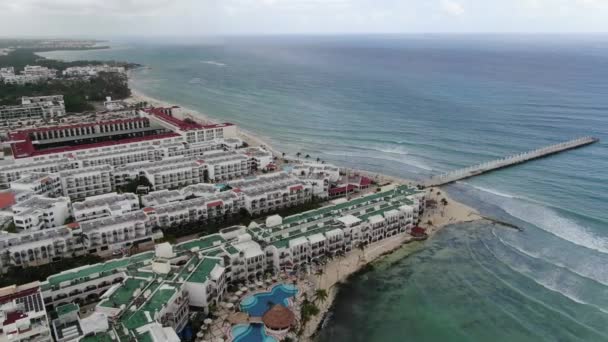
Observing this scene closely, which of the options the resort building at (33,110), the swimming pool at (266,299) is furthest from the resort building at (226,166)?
the resort building at (33,110)

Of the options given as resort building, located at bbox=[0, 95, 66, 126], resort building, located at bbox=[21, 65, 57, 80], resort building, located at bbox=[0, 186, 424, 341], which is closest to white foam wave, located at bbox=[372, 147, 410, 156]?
resort building, located at bbox=[0, 186, 424, 341]

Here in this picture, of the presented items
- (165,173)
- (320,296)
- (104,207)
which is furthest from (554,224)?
(104,207)

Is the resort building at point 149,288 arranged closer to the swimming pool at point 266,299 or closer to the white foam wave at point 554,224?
the swimming pool at point 266,299

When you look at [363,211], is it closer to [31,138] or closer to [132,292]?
[132,292]

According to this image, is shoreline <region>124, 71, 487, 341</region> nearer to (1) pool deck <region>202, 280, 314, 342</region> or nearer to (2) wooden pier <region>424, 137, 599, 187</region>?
(1) pool deck <region>202, 280, 314, 342</region>

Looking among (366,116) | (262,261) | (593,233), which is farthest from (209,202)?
(366,116)
